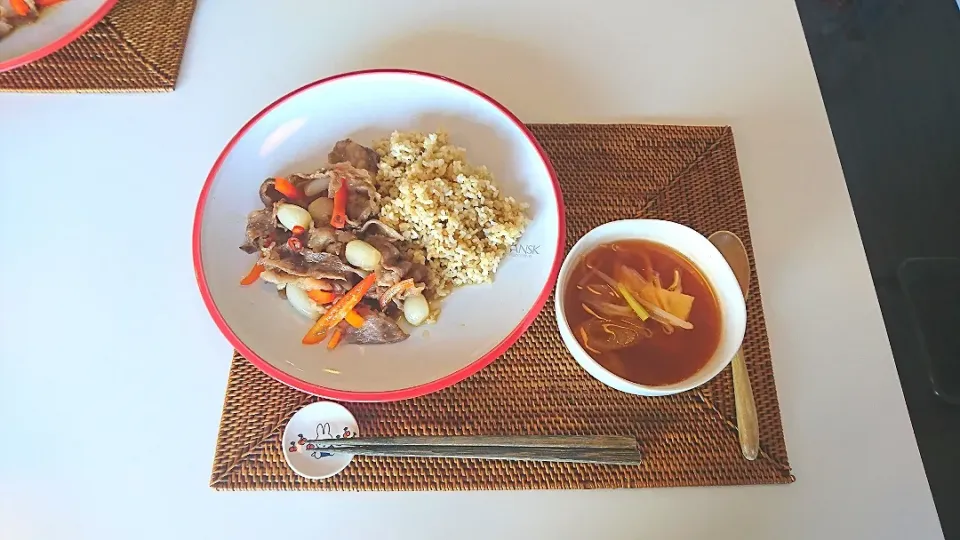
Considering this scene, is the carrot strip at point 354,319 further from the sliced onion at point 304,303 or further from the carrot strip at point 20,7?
the carrot strip at point 20,7

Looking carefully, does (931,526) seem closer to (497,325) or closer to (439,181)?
(497,325)

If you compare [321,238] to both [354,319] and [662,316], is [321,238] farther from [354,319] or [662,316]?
[662,316]

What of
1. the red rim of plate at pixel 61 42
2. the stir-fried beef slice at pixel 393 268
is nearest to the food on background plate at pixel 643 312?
the stir-fried beef slice at pixel 393 268

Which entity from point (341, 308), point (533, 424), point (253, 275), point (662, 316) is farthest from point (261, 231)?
point (662, 316)

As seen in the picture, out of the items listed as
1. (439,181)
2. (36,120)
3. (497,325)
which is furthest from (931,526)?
(36,120)

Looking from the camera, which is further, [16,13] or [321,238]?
[16,13]
